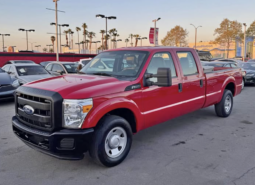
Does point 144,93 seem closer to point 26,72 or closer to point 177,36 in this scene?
point 26,72

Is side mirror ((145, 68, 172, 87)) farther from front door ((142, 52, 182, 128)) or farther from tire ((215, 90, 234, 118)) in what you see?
tire ((215, 90, 234, 118))

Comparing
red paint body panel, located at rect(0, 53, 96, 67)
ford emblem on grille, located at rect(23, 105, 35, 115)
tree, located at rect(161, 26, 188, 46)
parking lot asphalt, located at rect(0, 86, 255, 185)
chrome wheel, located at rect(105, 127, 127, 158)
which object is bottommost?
parking lot asphalt, located at rect(0, 86, 255, 185)

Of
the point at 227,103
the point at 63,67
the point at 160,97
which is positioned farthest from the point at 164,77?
the point at 63,67

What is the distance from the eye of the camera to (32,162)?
13.2 ft

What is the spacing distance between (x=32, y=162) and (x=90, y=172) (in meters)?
1.06

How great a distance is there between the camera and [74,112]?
3.37 meters

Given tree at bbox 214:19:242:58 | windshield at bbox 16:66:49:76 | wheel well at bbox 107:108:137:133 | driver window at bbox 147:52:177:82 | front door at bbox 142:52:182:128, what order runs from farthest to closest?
tree at bbox 214:19:242:58 < windshield at bbox 16:66:49:76 < driver window at bbox 147:52:177:82 < front door at bbox 142:52:182:128 < wheel well at bbox 107:108:137:133

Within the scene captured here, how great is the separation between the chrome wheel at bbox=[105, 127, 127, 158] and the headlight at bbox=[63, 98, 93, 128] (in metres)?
0.58

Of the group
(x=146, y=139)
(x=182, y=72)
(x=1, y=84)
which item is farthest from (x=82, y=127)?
(x=1, y=84)

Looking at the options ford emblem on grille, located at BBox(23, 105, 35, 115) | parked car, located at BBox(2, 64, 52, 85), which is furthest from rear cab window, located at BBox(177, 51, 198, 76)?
parked car, located at BBox(2, 64, 52, 85)

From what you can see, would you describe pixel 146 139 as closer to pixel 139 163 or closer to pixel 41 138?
pixel 139 163

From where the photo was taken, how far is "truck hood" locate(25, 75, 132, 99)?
11.3ft

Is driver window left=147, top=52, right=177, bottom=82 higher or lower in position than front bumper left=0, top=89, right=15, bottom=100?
higher

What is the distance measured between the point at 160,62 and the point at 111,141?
6.09 feet
